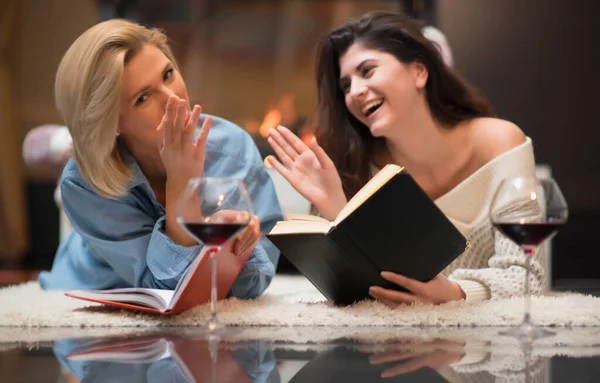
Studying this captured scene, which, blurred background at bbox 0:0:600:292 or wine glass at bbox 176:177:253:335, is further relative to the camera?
blurred background at bbox 0:0:600:292

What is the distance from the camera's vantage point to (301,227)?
4.30 ft

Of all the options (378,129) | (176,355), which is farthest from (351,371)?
(378,129)

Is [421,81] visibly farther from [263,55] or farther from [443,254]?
[263,55]

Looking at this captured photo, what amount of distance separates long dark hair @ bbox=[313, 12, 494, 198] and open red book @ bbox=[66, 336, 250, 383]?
3.19ft

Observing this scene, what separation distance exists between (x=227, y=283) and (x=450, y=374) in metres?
0.66

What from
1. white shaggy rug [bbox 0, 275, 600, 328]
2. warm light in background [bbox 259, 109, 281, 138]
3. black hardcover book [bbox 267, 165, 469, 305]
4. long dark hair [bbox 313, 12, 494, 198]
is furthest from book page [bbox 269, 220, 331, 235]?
warm light in background [bbox 259, 109, 281, 138]

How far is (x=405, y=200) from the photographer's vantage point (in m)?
1.19

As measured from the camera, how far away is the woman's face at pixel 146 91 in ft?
5.17

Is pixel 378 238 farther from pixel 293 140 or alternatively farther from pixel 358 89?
pixel 358 89

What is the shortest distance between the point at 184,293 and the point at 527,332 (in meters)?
0.53

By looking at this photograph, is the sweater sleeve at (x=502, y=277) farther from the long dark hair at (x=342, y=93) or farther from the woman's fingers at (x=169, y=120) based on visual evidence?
the woman's fingers at (x=169, y=120)

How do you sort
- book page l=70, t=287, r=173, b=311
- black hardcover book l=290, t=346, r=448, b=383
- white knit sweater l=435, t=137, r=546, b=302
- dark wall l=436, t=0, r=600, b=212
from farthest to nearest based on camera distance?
1. dark wall l=436, t=0, r=600, b=212
2. white knit sweater l=435, t=137, r=546, b=302
3. book page l=70, t=287, r=173, b=311
4. black hardcover book l=290, t=346, r=448, b=383

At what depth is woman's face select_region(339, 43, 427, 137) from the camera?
1907mm

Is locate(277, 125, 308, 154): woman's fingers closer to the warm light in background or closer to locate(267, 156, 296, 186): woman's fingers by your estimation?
locate(267, 156, 296, 186): woman's fingers
